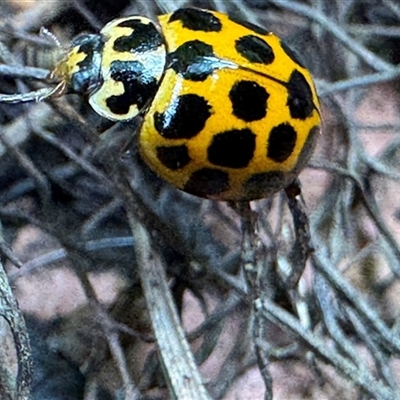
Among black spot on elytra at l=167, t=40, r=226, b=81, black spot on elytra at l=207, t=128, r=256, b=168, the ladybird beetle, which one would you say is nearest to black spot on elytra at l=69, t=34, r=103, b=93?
the ladybird beetle

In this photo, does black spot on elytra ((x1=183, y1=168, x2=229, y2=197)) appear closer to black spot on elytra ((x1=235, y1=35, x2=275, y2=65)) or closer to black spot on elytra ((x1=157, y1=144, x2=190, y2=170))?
black spot on elytra ((x1=157, y1=144, x2=190, y2=170))

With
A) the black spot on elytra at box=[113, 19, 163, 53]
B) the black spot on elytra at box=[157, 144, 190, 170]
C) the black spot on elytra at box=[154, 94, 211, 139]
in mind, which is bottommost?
the black spot on elytra at box=[157, 144, 190, 170]

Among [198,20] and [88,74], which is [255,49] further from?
[88,74]

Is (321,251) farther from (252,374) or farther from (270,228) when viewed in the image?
(252,374)

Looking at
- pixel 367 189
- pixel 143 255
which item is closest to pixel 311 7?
pixel 367 189

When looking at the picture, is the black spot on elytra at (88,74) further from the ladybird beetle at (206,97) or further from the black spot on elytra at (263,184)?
the black spot on elytra at (263,184)

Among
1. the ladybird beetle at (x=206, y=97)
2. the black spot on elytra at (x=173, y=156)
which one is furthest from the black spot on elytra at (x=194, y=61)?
the black spot on elytra at (x=173, y=156)
